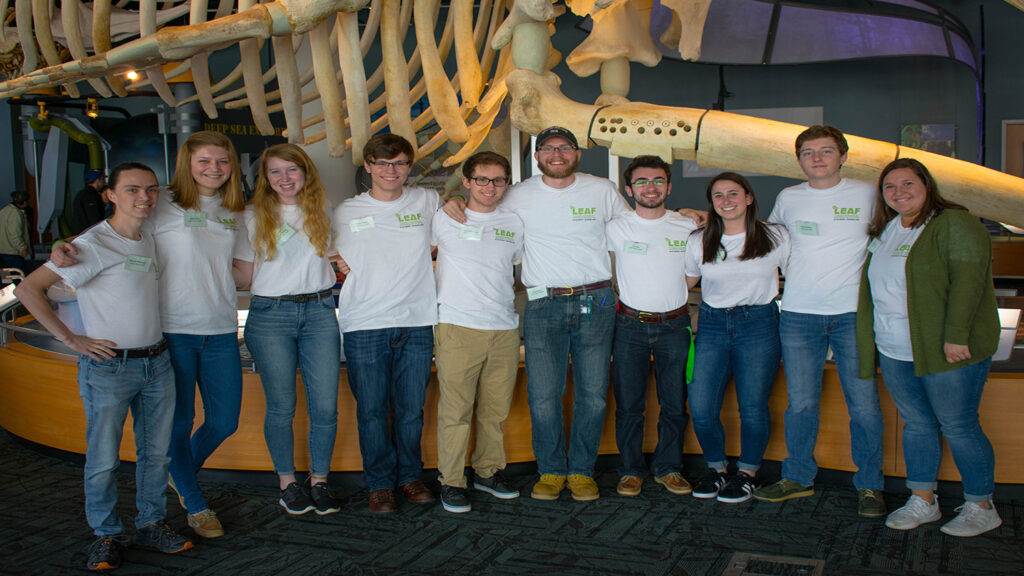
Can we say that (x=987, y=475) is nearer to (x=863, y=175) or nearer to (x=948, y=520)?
(x=948, y=520)

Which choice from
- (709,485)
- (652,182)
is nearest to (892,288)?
(652,182)

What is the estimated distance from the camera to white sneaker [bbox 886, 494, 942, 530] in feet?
9.66

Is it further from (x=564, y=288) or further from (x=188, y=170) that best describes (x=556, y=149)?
(x=188, y=170)

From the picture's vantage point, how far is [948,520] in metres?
3.02

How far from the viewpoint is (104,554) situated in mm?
2691

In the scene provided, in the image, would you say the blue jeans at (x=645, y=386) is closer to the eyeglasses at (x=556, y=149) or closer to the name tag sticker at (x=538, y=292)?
the name tag sticker at (x=538, y=292)

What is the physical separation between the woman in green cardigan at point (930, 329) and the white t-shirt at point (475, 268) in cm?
135

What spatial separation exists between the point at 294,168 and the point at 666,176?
145 centimetres

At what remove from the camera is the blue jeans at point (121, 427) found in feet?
8.55

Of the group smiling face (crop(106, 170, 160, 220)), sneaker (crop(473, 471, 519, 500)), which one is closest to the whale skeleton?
smiling face (crop(106, 170, 160, 220))

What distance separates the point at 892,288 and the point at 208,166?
249 centimetres

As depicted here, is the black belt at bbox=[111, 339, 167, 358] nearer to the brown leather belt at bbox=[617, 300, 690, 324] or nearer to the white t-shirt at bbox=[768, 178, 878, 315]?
the brown leather belt at bbox=[617, 300, 690, 324]

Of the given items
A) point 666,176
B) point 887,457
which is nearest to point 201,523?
point 666,176

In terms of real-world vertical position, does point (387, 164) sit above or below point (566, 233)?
above
